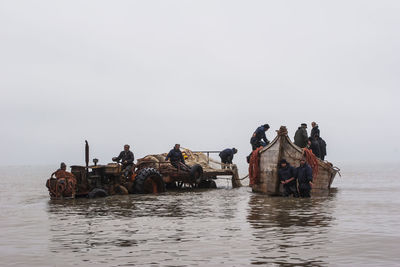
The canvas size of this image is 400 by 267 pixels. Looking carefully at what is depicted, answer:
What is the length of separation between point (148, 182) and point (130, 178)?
0.71 metres

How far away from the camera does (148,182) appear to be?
2061 cm

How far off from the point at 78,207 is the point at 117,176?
4.33m

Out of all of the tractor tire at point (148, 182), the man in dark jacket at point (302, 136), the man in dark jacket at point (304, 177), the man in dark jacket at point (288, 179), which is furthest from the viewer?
the man in dark jacket at point (302, 136)

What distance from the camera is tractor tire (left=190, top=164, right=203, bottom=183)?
23359 mm

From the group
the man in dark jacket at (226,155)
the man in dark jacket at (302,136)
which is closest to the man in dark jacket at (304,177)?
the man in dark jacket at (302,136)

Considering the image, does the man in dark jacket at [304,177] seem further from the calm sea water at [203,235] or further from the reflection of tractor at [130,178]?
the reflection of tractor at [130,178]

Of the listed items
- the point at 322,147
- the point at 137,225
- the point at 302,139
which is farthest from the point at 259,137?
the point at 137,225

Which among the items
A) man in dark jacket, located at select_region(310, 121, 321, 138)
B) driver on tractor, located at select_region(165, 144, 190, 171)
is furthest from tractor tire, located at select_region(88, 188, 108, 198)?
man in dark jacket, located at select_region(310, 121, 321, 138)

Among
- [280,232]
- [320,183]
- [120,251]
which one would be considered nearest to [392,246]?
[280,232]

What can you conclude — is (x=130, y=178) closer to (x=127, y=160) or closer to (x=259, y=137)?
(x=127, y=160)

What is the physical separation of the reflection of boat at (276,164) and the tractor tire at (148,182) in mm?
3773

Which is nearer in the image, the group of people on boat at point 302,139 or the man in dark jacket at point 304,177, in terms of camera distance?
the man in dark jacket at point 304,177

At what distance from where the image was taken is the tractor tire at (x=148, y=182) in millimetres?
20203

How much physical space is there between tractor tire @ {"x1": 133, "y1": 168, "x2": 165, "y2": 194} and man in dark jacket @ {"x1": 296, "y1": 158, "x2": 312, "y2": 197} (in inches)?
234
